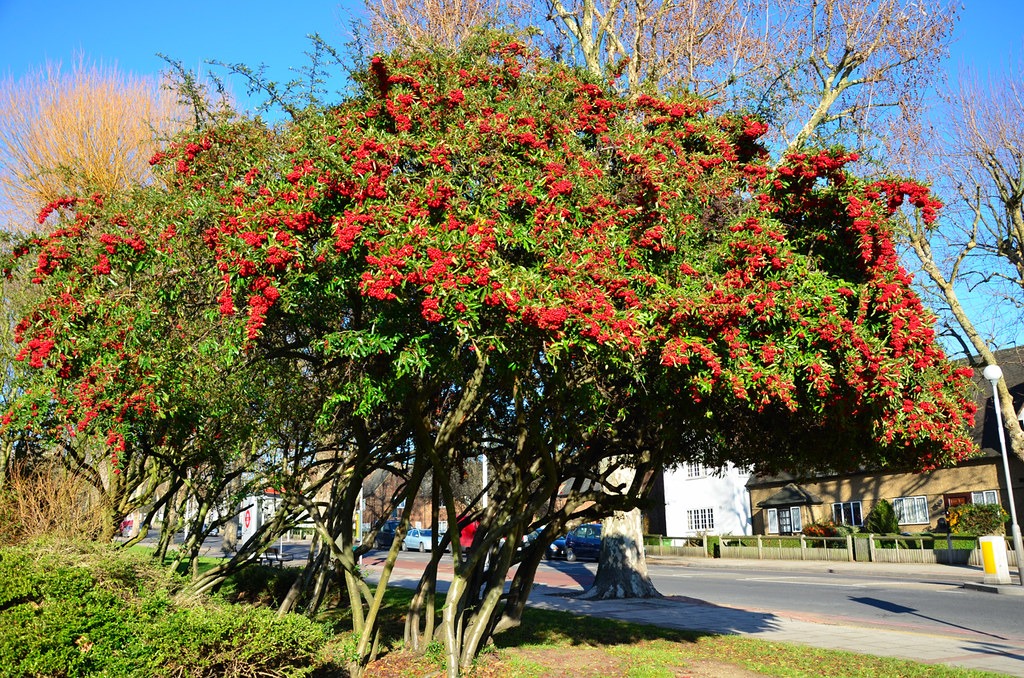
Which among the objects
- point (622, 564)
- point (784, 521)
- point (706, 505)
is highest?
point (706, 505)

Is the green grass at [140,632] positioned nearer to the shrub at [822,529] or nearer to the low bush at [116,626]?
the low bush at [116,626]

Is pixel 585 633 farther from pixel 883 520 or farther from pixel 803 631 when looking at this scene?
pixel 883 520

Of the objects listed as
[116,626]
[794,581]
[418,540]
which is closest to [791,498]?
[794,581]

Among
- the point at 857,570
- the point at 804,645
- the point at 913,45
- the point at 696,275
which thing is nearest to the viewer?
the point at 696,275

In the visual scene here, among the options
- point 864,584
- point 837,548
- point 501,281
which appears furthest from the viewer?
point 837,548

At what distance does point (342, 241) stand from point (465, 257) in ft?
3.03

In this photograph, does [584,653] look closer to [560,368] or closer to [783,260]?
[560,368]

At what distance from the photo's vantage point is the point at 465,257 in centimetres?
620

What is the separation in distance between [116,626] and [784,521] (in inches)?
1525

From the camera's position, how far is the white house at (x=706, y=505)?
4441cm

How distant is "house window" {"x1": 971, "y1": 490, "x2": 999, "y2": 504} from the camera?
105 feet

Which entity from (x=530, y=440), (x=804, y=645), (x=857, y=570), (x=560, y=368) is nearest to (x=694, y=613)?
(x=804, y=645)

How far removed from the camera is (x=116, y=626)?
6430 millimetres

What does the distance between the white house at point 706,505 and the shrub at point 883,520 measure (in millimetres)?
8772
